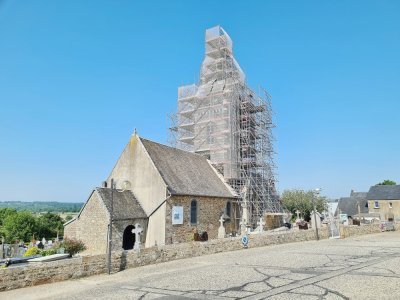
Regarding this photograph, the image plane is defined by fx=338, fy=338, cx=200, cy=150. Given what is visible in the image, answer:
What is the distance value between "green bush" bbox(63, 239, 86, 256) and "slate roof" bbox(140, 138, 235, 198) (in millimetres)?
6406

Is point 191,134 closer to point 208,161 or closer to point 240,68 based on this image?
point 208,161

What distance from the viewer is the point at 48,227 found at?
60750 millimetres

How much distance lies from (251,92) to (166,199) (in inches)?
696

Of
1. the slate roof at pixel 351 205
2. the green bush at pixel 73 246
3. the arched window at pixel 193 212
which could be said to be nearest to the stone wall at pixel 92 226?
the green bush at pixel 73 246

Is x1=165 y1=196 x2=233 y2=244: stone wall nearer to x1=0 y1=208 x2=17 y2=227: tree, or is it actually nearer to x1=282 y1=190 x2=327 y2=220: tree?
x1=282 y1=190 x2=327 y2=220: tree

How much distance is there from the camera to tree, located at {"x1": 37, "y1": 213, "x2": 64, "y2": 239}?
58438 millimetres

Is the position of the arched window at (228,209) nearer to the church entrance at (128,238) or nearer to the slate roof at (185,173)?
the slate roof at (185,173)

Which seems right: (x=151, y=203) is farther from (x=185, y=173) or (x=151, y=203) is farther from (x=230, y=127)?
(x=230, y=127)

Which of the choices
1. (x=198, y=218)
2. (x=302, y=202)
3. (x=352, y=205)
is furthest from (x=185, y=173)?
(x=352, y=205)

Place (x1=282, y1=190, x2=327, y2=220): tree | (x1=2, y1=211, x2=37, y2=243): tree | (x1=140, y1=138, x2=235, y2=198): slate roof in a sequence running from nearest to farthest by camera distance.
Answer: (x1=140, y1=138, x2=235, y2=198): slate roof
(x1=282, y1=190, x2=327, y2=220): tree
(x1=2, y1=211, x2=37, y2=243): tree

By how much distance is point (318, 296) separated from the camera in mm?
7688

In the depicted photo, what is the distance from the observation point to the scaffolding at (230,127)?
3165 cm

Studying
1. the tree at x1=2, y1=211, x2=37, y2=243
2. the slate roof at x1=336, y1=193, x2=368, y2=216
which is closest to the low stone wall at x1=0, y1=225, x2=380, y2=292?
the slate roof at x1=336, y1=193, x2=368, y2=216

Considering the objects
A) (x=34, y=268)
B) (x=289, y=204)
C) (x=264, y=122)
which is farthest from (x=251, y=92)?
(x=34, y=268)
